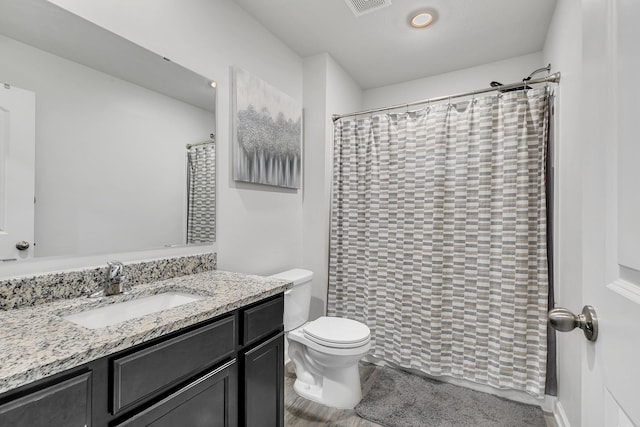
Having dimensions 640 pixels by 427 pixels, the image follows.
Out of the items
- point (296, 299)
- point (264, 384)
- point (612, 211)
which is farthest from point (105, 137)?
point (612, 211)

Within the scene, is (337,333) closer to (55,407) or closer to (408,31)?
(55,407)

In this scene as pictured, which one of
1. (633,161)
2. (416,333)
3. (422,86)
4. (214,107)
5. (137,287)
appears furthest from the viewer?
(422,86)

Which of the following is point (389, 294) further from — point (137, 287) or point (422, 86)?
point (422, 86)

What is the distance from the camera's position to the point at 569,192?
1596 mm

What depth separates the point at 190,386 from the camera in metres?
1.01

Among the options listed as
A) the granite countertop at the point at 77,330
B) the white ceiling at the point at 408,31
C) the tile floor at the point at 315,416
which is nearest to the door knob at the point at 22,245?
the granite countertop at the point at 77,330

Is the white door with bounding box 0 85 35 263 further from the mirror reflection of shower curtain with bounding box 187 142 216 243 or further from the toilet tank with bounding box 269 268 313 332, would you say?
the toilet tank with bounding box 269 268 313 332

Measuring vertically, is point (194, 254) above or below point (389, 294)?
above

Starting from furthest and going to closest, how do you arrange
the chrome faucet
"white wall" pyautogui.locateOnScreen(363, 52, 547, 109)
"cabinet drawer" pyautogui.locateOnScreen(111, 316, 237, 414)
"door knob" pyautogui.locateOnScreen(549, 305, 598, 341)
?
"white wall" pyautogui.locateOnScreen(363, 52, 547, 109)
the chrome faucet
"cabinet drawer" pyautogui.locateOnScreen(111, 316, 237, 414)
"door knob" pyautogui.locateOnScreen(549, 305, 598, 341)

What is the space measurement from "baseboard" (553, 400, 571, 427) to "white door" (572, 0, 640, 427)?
147 cm

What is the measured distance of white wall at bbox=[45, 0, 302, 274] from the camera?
1.40 m

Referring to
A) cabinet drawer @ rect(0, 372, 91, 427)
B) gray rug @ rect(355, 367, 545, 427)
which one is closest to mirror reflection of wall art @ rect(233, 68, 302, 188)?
cabinet drawer @ rect(0, 372, 91, 427)

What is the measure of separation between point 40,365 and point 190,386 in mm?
458

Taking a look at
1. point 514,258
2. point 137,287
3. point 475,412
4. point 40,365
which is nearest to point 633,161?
point 40,365
